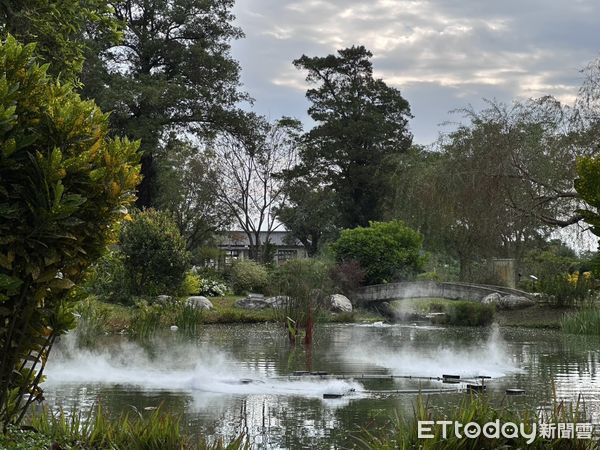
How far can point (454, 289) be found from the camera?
2400 cm

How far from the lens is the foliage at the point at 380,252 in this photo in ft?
88.1

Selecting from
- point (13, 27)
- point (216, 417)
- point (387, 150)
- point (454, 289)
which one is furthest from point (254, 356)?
point (387, 150)

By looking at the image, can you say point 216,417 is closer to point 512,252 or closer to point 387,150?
point 512,252

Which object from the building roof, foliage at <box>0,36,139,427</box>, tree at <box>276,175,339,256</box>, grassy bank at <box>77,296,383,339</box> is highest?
tree at <box>276,175,339,256</box>

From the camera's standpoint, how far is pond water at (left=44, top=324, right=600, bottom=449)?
6566 mm

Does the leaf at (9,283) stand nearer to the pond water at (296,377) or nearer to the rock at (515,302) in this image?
the pond water at (296,377)

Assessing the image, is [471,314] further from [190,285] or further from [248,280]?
[248,280]

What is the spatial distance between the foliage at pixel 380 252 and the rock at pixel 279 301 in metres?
5.24

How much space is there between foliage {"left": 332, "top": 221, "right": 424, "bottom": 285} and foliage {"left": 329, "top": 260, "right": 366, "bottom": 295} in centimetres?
124

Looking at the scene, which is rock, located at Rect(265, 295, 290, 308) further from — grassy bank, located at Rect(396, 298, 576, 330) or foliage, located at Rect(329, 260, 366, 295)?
grassy bank, located at Rect(396, 298, 576, 330)

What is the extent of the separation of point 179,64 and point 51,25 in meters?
23.7

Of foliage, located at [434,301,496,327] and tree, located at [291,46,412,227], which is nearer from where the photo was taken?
foliage, located at [434,301,496,327]

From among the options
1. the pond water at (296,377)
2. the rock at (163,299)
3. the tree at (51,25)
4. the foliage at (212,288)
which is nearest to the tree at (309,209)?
the foliage at (212,288)

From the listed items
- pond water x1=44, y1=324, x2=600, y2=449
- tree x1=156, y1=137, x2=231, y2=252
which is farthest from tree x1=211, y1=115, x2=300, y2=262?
pond water x1=44, y1=324, x2=600, y2=449
